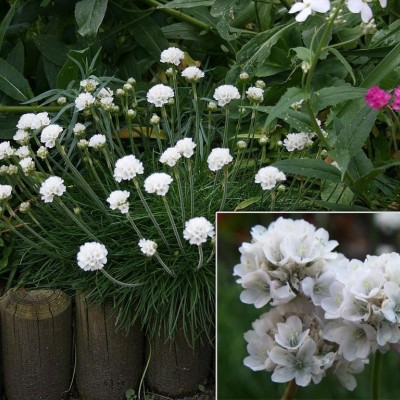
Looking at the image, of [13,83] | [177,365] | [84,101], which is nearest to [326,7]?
[84,101]

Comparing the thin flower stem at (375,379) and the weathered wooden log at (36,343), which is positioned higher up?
the thin flower stem at (375,379)

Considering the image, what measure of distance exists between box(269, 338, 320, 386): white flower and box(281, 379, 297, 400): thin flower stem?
0.01m

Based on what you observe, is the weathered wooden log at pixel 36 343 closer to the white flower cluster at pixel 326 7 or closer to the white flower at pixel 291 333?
the white flower at pixel 291 333

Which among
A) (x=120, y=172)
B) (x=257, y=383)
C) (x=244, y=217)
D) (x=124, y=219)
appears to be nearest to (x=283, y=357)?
(x=257, y=383)

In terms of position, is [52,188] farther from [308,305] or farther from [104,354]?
[308,305]

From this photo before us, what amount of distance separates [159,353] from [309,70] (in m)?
0.78

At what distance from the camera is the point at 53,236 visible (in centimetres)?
181

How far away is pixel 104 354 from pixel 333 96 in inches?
31.0

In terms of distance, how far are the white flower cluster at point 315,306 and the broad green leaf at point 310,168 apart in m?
0.21

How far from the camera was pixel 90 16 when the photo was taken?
6.56 ft

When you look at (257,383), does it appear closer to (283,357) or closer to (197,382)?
(283,357)

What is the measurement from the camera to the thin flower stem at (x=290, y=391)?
130cm

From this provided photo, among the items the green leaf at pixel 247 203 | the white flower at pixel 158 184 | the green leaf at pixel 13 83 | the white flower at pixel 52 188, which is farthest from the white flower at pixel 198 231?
the green leaf at pixel 13 83

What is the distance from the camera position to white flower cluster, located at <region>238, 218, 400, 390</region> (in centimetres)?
128
